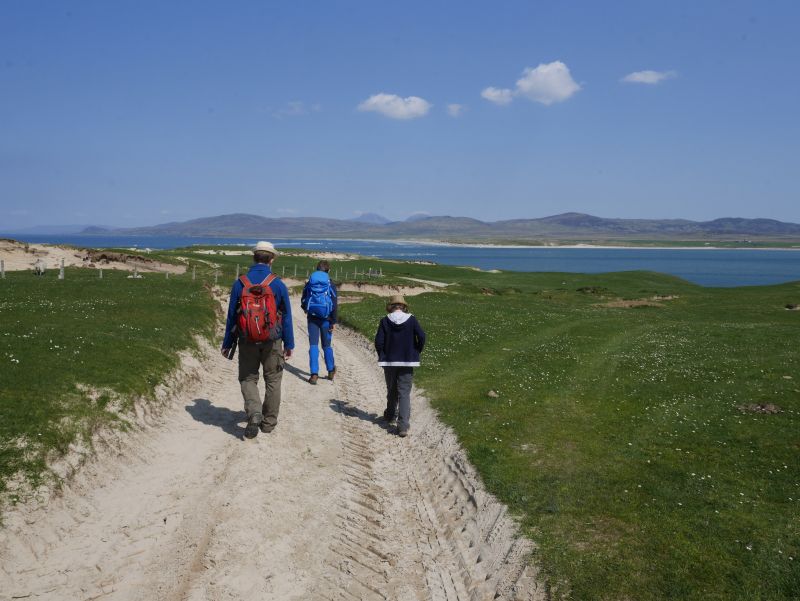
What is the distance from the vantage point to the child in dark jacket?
14.2 metres

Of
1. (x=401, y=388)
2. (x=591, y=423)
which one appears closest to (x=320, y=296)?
(x=401, y=388)

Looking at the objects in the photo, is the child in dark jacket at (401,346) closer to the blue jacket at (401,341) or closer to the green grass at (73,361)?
the blue jacket at (401,341)

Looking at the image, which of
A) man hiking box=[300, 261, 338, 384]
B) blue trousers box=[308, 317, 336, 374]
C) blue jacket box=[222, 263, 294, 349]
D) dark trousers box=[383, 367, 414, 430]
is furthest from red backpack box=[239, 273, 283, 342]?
blue trousers box=[308, 317, 336, 374]

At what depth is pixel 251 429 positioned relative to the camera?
13.1m

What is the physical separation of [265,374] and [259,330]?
1.50 meters

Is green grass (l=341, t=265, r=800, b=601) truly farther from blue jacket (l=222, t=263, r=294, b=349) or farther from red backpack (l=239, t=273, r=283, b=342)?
red backpack (l=239, t=273, r=283, b=342)

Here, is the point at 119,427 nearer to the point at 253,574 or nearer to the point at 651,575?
the point at 253,574

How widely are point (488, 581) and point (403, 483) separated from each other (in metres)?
3.73

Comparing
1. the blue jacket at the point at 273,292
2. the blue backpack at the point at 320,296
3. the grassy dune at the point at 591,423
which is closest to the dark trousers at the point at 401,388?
the grassy dune at the point at 591,423

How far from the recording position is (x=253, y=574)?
8203mm

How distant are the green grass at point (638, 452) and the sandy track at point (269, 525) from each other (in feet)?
3.15

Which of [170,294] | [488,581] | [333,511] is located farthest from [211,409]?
[170,294]

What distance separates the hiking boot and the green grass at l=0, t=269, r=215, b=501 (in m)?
2.75

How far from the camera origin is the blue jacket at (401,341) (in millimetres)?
14188
